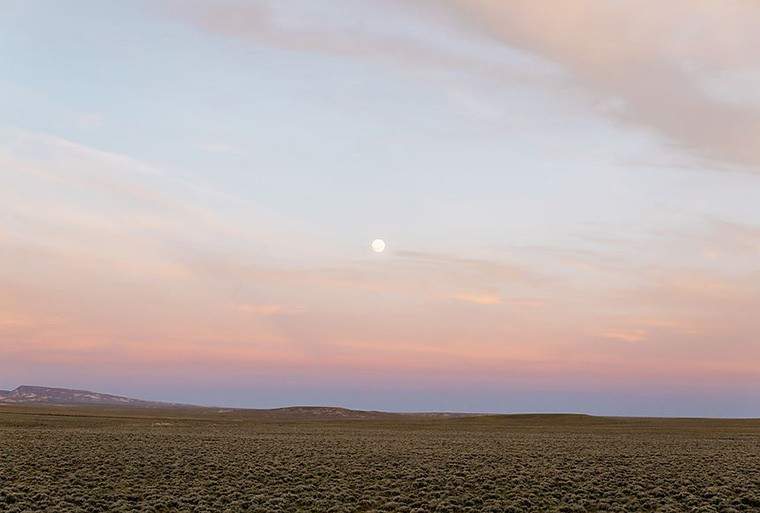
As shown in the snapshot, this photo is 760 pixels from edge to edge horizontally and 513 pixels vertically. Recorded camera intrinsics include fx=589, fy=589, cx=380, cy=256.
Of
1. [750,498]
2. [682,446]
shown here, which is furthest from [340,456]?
[682,446]

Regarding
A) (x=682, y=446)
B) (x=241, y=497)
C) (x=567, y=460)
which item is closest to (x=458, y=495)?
(x=241, y=497)

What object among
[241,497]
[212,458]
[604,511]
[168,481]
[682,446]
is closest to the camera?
[604,511]

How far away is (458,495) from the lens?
32500mm

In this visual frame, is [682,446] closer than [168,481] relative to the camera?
No

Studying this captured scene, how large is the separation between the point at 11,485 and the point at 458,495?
24.7m

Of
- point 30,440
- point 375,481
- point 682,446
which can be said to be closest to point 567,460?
point 375,481

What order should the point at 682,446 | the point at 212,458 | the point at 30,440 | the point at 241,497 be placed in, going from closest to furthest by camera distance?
the point at 241,497 → the point at 212,458 → the point at 30,440 → the point at 682,446

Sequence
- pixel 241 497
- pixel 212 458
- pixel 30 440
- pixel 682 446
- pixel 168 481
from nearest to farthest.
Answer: pixel 241 497 → pixel 168 481 → pixel 212 458 → pixel 30 440 → pixel 682 446

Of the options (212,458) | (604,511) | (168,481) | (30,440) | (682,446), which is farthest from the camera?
(682,446)

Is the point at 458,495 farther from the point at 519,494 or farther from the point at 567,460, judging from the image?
the point at 567,460

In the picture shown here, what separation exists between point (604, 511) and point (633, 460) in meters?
16.1

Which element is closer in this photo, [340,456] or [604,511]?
[604,511]

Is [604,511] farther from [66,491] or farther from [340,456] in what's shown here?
[66,491]

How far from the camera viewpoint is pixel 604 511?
97.4 feet
